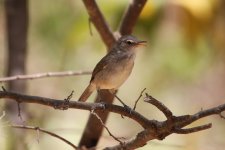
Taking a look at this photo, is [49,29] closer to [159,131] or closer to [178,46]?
[178,46]

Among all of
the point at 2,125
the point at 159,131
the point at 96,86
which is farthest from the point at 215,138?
the point at 2,125

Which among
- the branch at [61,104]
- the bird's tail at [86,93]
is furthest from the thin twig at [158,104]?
the bird's tail at [86,93]

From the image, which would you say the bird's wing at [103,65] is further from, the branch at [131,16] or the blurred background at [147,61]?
the blurred background at [147,61]

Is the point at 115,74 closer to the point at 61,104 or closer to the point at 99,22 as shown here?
the point at 99,22

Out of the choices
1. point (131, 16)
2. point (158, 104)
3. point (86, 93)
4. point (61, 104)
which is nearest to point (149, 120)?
point (158, 104)

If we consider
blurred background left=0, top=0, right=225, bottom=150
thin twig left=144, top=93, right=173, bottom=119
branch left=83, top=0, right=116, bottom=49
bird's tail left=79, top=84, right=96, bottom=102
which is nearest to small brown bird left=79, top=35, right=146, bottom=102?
bird's tail left=79, top=84, right=96, bottom=102

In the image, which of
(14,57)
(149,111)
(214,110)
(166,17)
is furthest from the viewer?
(149,111)

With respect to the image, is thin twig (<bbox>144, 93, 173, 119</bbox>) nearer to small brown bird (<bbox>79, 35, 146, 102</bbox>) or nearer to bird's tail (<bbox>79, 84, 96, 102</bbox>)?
small brown bird (<bbox>79, 35, 146, 102</bbox>)
